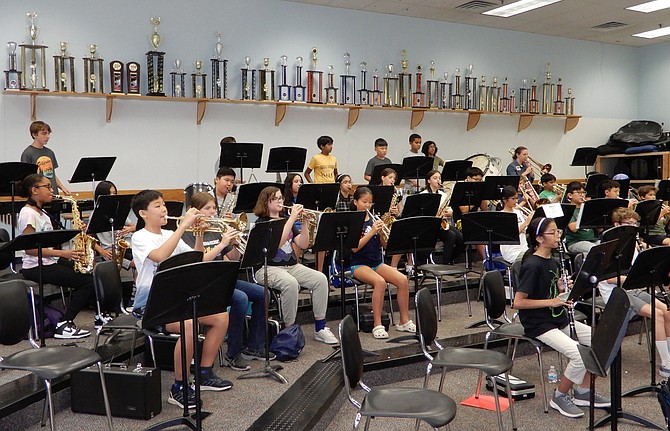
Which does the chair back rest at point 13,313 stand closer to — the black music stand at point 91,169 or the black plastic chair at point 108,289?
the black plastic chair at point 108,289

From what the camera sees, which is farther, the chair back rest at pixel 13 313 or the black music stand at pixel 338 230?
the black music stand at pixel 338 230

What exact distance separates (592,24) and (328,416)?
9.68 m

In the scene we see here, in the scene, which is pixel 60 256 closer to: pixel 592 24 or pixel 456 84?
pixel 456 84

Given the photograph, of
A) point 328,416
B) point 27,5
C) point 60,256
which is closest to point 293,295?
point 328,416

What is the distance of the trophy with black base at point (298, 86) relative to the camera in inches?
392

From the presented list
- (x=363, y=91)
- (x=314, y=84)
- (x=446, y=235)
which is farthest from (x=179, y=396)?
(x=363, y=91)

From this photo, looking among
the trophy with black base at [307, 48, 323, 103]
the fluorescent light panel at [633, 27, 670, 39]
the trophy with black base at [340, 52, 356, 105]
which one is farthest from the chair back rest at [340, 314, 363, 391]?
the fluorescent light panel at [633, 27, 670, 39]

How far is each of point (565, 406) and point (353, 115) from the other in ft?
21.9

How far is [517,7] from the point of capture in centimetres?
1066

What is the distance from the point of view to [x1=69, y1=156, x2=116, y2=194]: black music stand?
22.7 ft

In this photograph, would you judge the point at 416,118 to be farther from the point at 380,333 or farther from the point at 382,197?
the point at 380,333

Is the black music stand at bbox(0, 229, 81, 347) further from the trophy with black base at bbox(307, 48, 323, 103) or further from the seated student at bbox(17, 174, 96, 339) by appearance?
the trophy with black base at bbox(307, 48, 323, 103)

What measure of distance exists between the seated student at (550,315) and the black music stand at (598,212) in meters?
2.48

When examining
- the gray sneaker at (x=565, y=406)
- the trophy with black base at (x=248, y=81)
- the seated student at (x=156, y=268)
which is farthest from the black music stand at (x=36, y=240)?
the trophy with black base at (x=248, y=81)
